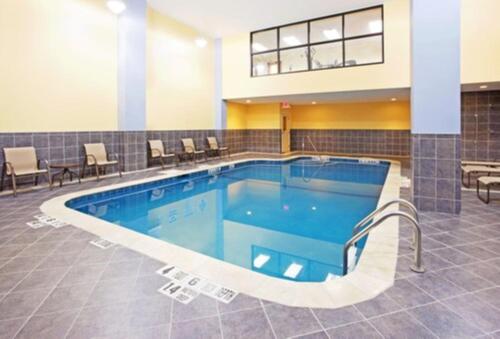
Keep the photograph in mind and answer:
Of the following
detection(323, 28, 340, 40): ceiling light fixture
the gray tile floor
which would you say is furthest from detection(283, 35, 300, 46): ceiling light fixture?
the gray tile floor

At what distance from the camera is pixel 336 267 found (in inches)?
125

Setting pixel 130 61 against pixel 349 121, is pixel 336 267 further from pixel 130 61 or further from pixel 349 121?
pixel 349 121

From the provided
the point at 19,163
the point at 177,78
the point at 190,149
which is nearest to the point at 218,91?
the point at 177,78

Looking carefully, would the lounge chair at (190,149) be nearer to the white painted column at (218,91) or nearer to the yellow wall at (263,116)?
the white painted column at (218,91)

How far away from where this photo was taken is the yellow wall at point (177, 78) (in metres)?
8.91

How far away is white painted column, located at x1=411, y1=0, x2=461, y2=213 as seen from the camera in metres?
4.12

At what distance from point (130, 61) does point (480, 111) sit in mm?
9453

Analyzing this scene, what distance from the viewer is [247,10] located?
28.6 ft

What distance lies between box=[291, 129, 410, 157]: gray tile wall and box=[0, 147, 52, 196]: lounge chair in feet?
35.8

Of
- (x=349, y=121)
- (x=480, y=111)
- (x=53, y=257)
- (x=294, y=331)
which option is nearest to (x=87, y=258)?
(x=53, y=257)

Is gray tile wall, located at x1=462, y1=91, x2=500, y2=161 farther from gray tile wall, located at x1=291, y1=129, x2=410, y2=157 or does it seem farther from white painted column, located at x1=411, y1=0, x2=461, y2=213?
white painted column, located at x1=411, y1=0, x2=461, y2=213

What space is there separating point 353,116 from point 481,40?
6.93 m

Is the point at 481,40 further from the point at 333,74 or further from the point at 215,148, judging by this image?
the point at 215,148

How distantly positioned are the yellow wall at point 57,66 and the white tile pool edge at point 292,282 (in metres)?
3.68
